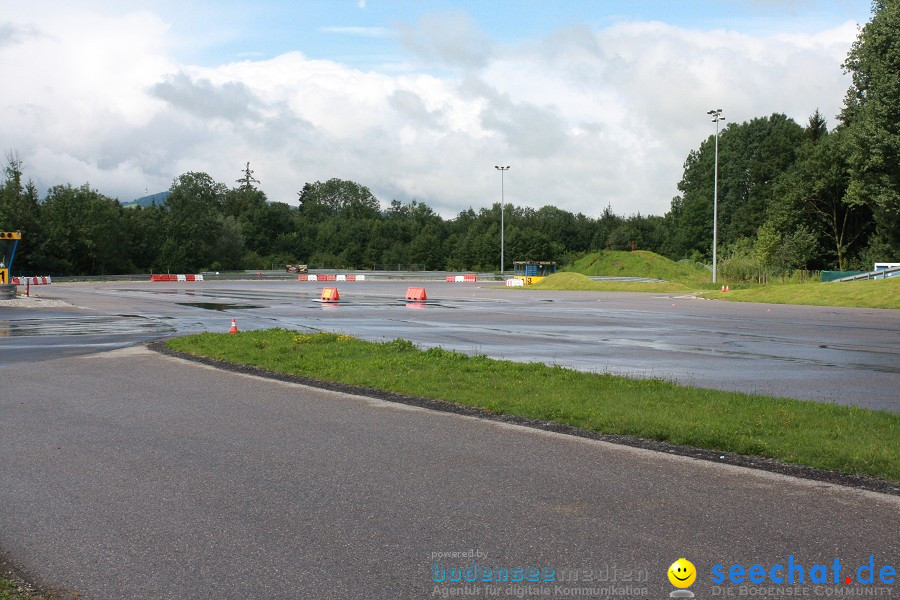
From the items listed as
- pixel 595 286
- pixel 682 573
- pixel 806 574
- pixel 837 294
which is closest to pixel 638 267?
pixel 595 286

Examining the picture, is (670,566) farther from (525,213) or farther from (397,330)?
(525,213)

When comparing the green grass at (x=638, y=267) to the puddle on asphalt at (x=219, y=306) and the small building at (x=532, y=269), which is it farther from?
the puddle on asphalt at (x=219, y=306)

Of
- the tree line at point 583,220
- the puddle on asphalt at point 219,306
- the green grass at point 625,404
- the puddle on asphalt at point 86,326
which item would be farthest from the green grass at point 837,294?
the puddle on asphalt at point 86,326

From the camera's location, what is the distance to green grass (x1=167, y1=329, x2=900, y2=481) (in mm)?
7826

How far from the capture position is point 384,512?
19.9 feet

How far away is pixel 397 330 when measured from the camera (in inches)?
902

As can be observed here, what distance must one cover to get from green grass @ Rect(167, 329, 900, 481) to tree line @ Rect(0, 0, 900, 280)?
4290 centimetres

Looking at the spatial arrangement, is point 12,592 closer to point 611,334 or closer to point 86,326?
point 611,334

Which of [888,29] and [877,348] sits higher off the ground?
[888,29]

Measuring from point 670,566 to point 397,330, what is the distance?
18.2m

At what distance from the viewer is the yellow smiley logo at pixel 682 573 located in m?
4.70

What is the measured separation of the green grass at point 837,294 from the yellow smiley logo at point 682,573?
115 feet

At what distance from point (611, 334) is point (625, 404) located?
39.2ft

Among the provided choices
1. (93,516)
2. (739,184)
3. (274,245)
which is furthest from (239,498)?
(274,245)
